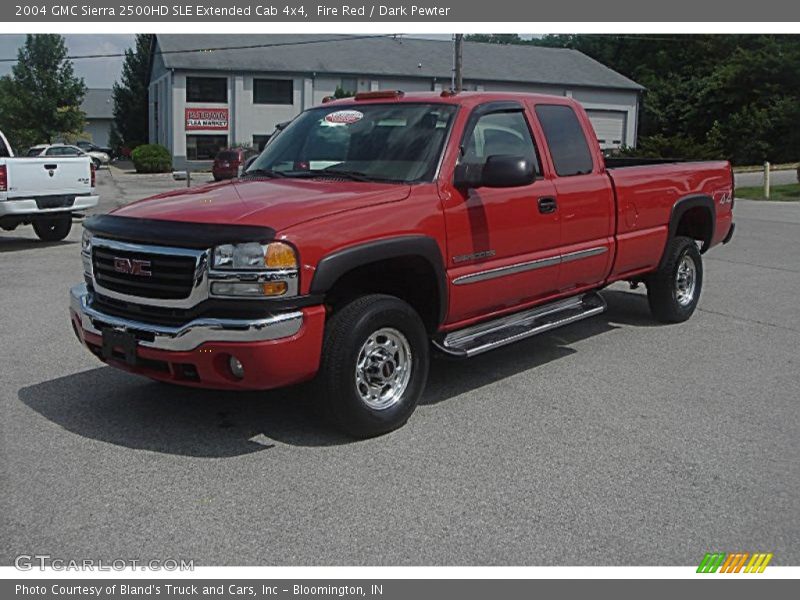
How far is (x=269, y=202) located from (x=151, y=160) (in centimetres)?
4131

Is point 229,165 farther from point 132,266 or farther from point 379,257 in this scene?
point 379,257

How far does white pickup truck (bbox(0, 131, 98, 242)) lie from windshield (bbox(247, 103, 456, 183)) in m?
8.29

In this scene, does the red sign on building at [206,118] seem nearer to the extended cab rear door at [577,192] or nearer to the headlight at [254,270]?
the extended cab rear door at [577,192]

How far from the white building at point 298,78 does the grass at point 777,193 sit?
2313 cm

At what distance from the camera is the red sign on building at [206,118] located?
46.2 meters

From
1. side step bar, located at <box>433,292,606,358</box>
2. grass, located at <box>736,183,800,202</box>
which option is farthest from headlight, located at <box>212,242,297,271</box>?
grass, located at <box>736,183,800,202</box>

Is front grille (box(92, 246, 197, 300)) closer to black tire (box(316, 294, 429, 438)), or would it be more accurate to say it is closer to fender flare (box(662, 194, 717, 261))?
black tire (box(316, 294, 429, 438))

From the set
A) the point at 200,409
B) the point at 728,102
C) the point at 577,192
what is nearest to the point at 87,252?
the point at 200,409

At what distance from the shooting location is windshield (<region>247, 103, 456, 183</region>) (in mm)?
5664

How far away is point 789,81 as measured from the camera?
164 ft

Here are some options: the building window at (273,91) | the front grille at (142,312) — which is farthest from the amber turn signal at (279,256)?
the building window at (273,91)

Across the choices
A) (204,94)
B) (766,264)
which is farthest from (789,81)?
(766,264)

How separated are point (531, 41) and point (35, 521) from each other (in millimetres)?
93528

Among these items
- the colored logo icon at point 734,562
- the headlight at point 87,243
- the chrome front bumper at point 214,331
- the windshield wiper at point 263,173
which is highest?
the windshield wiper at point 263,173
